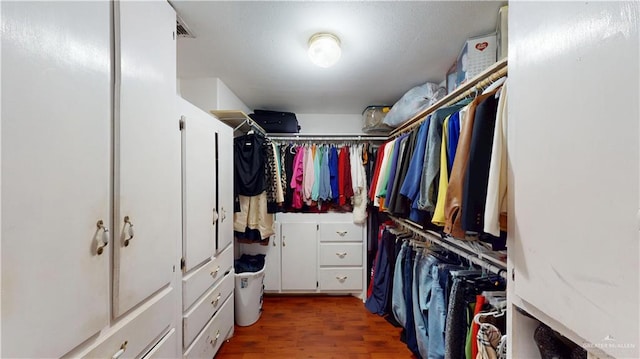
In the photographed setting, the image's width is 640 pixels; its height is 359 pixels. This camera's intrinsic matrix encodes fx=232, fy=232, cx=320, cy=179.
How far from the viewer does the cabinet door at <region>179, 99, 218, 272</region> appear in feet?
4.01

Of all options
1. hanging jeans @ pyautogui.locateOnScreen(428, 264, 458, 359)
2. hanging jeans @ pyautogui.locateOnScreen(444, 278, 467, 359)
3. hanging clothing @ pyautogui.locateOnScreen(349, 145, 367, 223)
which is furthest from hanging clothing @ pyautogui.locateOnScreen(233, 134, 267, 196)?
hanging jeans @ pyautogui.locateOnScreen(444, 278, 467, 359)

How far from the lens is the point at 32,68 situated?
515 millimetres

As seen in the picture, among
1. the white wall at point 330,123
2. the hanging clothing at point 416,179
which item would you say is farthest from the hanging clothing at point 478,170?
the white wall at point 330,123

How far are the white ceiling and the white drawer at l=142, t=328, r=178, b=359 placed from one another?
1522mm

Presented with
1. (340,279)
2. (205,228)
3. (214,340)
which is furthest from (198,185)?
(340,279)

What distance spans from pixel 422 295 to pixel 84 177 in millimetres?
1729

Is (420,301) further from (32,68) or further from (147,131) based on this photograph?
(32,68)

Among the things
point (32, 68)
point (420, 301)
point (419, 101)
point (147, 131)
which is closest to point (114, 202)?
point (147, 131)

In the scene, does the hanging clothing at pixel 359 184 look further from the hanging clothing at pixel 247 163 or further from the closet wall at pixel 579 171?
the closet wall at pixel 579 171

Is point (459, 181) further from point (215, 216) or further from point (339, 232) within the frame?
point (339, 232)

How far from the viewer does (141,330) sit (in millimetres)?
858

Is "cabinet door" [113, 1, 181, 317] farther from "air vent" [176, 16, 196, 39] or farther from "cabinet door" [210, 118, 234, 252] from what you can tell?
"cabinet door" [210, 118, 234, 252]

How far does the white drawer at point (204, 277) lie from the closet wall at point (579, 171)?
4.59 feet

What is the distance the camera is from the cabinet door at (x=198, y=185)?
48.2 inches
